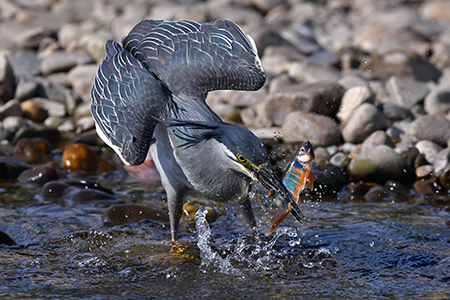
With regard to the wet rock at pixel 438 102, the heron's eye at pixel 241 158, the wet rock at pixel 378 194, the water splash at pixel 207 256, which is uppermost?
the heron's eye at pixel 241 158

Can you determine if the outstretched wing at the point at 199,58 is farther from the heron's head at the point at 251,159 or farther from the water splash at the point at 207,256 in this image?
the water splash at the point at 207,256

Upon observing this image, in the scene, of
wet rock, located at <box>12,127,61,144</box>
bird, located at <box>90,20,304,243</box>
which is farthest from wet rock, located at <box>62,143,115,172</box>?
bird, located at <box>90,20,304,243</box>

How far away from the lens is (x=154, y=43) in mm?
5484

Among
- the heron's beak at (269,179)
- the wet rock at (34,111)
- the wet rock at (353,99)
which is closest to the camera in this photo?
the heron's beak at (269,179)

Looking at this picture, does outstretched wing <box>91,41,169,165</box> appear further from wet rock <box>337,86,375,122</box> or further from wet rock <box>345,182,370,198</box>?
wet rock <box>337,86,375,122</box>

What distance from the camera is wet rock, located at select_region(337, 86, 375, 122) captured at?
28.9 ft

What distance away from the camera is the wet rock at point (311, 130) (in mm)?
8273

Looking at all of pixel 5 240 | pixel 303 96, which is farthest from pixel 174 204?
pixel 303 96

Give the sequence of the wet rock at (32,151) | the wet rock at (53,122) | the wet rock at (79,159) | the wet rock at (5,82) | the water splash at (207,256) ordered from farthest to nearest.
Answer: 1. the wet rock at (5,82)
2. the wet rock at (53,122)
3. the wet rock at (32,151)
4. the wet rock at (79,159)
5. the water splash at (207,256)

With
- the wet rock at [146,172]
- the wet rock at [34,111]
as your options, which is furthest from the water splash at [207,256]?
the wet rock at [34,111]

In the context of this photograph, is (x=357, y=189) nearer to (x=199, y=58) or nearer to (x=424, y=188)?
(x=424, y=188)

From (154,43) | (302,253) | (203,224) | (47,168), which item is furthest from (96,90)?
(47,168)

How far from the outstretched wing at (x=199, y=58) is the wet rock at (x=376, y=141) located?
2870mm

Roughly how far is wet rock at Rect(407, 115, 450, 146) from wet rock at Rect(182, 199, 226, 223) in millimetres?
2918
